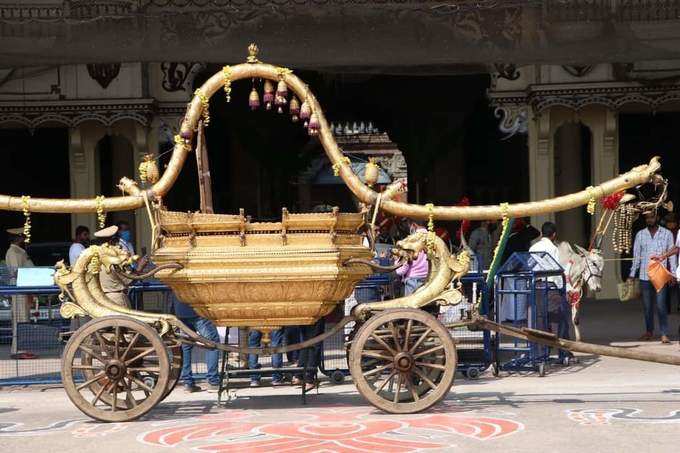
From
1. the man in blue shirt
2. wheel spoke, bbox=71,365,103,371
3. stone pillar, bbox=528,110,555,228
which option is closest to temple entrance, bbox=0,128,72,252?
stone pillar, bbox=528,110,555,228

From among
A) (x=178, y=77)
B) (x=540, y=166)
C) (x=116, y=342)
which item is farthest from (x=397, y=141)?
(x=116, y=342)

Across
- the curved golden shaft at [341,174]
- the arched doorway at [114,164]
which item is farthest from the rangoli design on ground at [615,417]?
the arched doorway at [114,164]

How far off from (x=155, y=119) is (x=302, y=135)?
7.06m

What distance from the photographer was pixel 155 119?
17797mm

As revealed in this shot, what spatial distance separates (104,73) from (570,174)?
26.2ft

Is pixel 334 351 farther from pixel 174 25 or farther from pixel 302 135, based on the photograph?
pixel 302 135

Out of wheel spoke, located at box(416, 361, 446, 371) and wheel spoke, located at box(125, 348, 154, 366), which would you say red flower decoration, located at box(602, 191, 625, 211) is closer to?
wheel spoke, located at box(416, 361, 446, 371)

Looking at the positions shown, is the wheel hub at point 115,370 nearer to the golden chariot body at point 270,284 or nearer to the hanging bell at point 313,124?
the golden chariot body at point 270,284

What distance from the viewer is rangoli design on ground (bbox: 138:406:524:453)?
24.7ft

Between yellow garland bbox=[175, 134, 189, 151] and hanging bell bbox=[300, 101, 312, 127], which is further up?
hanging bell bbox=[300, 101, 312, 127]

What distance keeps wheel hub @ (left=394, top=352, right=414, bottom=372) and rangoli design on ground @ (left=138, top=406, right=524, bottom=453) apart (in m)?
0.37

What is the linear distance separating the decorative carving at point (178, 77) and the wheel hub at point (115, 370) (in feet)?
31.9

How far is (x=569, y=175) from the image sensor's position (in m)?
19.7

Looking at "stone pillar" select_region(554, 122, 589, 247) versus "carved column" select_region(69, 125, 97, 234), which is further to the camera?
"stone pillar" select_region(554, 122, 589, 247)
